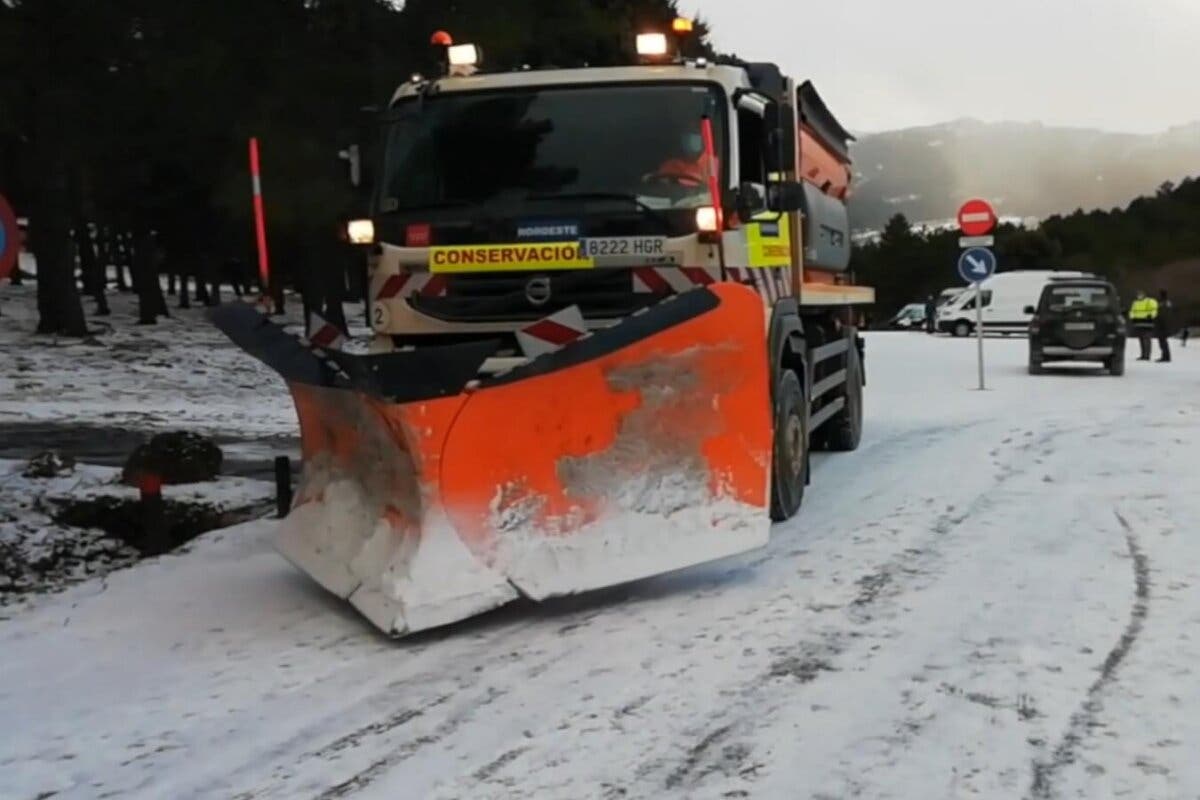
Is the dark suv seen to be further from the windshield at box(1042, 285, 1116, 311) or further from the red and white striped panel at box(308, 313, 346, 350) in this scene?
the red and white striped panel at box(308, 313, 346, 350)

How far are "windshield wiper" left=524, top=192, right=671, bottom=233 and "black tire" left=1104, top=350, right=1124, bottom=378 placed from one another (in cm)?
1745

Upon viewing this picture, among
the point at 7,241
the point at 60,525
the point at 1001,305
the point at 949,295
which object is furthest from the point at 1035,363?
the point at 949,295

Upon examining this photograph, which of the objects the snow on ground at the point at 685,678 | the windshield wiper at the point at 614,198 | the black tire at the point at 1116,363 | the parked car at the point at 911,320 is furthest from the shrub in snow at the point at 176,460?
the parked car at the point at 911,320

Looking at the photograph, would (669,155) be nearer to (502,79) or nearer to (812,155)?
(502,79)

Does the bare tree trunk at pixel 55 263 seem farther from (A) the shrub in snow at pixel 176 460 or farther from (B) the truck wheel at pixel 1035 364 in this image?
(B) the truck wheel at pixel 1035 364

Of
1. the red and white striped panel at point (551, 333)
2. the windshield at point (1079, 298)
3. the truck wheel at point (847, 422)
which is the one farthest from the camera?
the windshield at point (1079, 298)

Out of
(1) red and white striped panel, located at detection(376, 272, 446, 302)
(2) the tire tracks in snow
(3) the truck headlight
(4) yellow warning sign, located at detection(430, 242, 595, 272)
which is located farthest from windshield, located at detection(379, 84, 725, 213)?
(2) the tire tracks in snow

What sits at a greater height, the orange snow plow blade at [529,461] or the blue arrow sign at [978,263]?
the blue arrow sign at [978,263]

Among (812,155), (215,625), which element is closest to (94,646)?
(215,625)

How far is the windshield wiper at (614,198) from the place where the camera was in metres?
7.24

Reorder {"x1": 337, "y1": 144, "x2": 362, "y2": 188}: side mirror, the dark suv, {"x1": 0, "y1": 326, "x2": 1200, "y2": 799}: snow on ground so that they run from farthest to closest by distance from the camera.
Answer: the dark suv
{"x1": 337, "y1": 144, "x2": 362, "y2": 188}: side mirror
{"x1": 0, "y1": 326, "x2": 1200, "y2": 799}: snow on ground

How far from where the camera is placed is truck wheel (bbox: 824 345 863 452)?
11.8 metres

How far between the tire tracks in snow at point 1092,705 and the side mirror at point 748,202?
9.10 ft

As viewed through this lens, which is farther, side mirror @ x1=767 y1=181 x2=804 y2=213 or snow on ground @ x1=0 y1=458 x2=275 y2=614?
side mirror @ x1=767 y1=181 x2=804 y2=213
